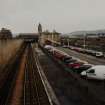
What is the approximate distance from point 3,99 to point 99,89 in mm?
7439

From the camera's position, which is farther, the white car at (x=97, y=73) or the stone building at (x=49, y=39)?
the stone building at (x=49, y=39)

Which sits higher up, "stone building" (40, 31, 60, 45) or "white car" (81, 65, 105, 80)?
"white car" (81, 65, 105, 80)

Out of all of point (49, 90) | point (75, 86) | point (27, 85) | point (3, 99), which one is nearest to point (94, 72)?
point (75, 86)

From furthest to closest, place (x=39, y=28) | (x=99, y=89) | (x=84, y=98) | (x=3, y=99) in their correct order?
(x=39, y=28) → (x=99, y=89) → (x=3, y=99) → (x=84, y=98)

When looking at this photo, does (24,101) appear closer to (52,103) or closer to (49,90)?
(52,103)

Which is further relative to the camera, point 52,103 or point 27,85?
point 27,85

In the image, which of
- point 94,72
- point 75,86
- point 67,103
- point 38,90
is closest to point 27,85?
point 38,90

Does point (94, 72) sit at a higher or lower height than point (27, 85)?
higher

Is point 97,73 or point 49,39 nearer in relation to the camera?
point 97,73

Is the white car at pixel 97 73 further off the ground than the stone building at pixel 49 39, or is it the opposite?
the white car at pixel 97 73

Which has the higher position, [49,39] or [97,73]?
[97,73]

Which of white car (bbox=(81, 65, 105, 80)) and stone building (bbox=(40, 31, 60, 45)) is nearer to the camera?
white car (bbox=(81, 65, 105, 80))

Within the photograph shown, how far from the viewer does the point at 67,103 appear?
1594 centimetres

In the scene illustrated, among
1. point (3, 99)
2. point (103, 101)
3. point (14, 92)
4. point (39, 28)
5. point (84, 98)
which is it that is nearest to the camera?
point (103, 101)
